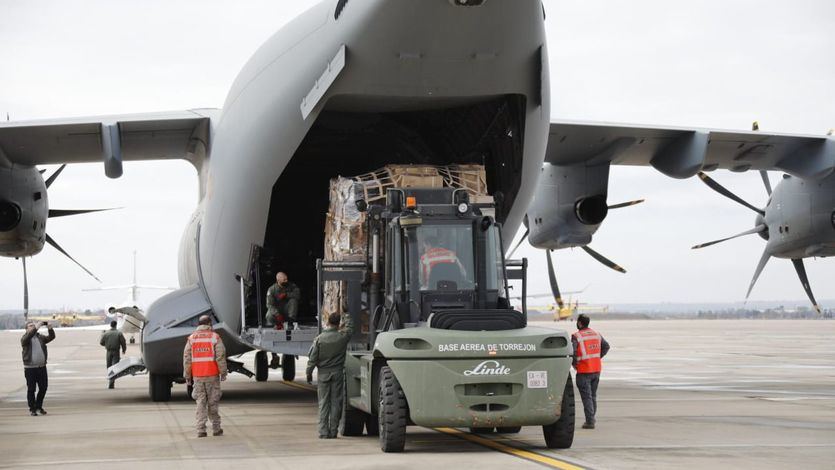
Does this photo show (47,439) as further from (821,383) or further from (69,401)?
(821,383)

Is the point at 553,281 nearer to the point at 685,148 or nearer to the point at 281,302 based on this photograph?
the point at 685,148

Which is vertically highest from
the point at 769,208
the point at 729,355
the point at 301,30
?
the point at 301,30

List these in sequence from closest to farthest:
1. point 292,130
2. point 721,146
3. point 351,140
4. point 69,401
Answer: point 292,130, point 351,140, point 69,401, point 721,146

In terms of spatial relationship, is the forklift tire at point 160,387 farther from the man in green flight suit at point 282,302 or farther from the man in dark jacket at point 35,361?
the man in green flight suit at point 282,302

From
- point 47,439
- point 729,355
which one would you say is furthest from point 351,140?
point 729,355

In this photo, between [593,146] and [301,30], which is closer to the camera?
[301,30]

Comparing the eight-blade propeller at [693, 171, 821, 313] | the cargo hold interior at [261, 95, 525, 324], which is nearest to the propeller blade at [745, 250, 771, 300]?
the eight-blade propeller at [693, 171, 821, 313]

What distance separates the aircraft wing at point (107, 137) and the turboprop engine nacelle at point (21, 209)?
0.99 feet

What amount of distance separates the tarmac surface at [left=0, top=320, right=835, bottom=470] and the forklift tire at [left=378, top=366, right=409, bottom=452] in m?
0.13

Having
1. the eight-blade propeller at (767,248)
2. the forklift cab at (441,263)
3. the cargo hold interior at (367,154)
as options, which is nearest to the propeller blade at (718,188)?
the eight-blade propeller at (767,248)

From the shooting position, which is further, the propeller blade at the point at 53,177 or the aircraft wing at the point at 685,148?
the propeller blade at the point at 53,177

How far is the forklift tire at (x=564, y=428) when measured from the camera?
894 cm

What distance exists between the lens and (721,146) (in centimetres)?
1705

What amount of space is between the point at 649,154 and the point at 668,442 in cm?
833
